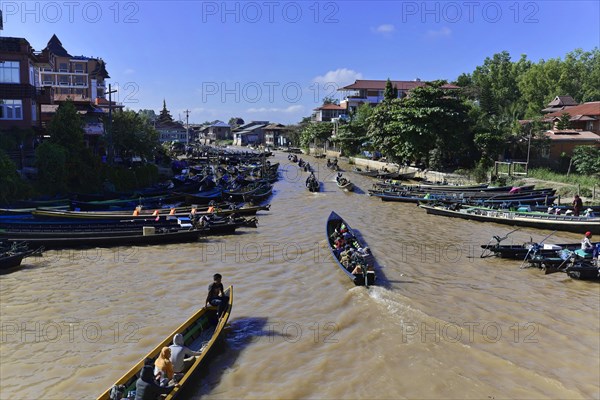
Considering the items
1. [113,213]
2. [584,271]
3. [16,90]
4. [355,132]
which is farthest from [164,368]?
[355,132]

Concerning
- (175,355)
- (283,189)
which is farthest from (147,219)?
(283,189)

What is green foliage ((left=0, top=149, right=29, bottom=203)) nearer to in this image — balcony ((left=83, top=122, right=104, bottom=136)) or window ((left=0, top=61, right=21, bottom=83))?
window ((left=0, top=61, right=21, bottom=83))

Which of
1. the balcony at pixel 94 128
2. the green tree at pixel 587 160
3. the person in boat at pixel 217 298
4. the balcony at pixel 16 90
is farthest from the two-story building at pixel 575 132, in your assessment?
the balcony at pixel 16 90

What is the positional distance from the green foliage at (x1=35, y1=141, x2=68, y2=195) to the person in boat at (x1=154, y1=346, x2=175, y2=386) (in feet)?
78.1

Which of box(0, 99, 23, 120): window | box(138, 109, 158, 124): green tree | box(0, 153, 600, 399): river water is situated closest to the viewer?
box(0, 153, 600, 399): river water

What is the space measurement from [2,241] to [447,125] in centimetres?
4105

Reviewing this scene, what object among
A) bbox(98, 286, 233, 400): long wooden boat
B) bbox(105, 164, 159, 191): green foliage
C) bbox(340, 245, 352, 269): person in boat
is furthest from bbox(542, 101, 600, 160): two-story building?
bbox(98, 286, 233, 400): long wooden boat

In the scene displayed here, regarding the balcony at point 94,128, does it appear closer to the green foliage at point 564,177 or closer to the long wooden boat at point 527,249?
the long wooden boat at point 527,249

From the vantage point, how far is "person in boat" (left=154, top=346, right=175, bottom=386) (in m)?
9.95

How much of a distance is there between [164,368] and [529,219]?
23.8 meters

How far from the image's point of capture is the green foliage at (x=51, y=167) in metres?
29.5

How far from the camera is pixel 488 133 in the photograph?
4556 centimetres

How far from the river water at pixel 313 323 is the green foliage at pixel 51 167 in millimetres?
10450

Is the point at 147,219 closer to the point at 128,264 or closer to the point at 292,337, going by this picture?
the point at 128,264
